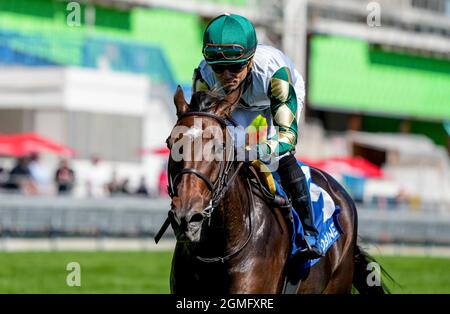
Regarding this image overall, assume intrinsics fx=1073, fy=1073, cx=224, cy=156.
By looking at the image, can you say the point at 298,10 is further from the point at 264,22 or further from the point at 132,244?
the point at 132,244

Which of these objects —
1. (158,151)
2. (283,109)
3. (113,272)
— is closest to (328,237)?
(283,109)

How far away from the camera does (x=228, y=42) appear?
6199 millimetres

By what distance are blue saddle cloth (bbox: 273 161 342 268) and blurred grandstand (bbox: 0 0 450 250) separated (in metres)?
13.0

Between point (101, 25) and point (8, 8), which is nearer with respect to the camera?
point (8, 8)

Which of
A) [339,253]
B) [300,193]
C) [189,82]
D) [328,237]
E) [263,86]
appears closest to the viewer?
[263,86]

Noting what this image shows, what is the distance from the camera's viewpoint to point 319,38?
43.8 meters

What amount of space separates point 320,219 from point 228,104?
5.32ft

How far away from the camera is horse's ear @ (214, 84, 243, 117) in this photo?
586cm

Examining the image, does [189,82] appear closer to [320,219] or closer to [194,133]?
[320,219]

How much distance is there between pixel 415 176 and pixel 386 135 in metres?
4.42

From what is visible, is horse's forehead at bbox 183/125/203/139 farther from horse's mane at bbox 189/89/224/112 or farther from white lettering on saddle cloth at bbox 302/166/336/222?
white lettering on saddle cloth at bbox 302/166/336/222

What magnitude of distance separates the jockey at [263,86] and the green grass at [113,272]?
4464 mm

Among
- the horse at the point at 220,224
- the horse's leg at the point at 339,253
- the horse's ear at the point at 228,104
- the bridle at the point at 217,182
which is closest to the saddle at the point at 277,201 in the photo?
the horse at the point at 220,224

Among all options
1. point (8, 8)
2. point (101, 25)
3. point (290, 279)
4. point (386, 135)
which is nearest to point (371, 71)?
point (386, 135)
